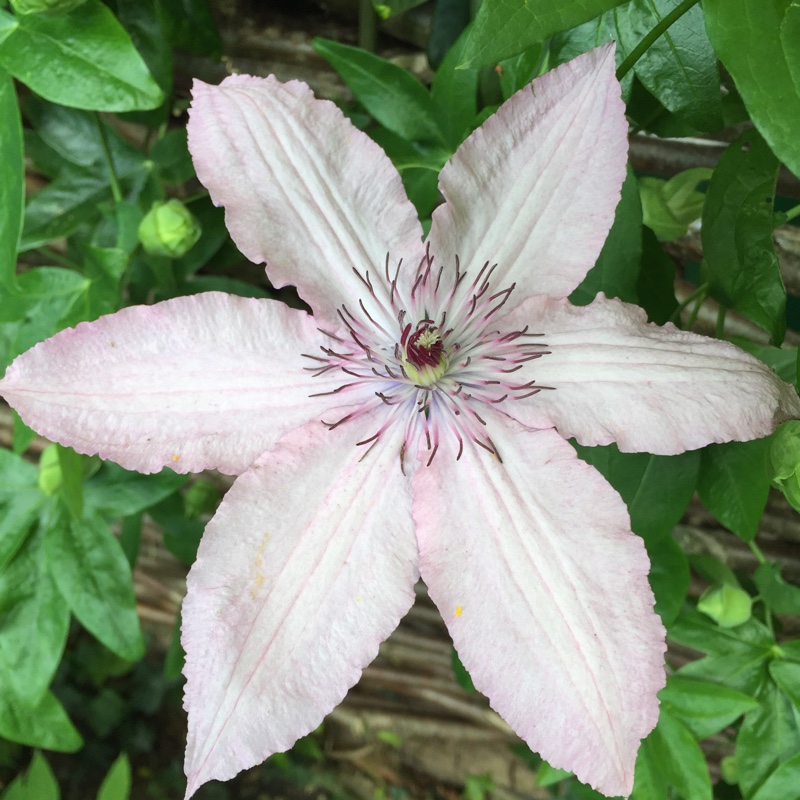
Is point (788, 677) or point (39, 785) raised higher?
point (788, 677)

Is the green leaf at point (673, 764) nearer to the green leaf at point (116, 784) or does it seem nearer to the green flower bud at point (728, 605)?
the green flower bud at point (728, 605)

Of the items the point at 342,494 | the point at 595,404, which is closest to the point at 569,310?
the point at 595,404

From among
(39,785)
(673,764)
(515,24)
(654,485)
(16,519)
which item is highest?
(515,24)

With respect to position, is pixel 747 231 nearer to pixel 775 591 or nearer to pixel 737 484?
pixel 737 484

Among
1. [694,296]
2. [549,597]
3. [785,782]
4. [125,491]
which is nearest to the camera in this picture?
[549,597]

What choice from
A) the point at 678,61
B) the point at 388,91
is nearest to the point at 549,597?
the point at 678,61

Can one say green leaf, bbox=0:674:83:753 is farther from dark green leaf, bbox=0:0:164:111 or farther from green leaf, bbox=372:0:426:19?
green leaf, bbox=372:0:426:19

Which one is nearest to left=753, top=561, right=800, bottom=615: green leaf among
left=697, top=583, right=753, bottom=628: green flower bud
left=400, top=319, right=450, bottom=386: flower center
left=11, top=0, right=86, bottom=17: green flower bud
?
left=697, top=583, right=753, bottom=628: green flower bud

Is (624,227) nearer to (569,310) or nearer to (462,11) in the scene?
(569,310)
